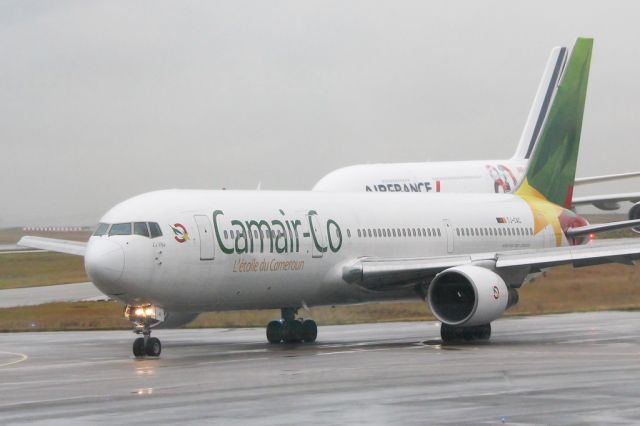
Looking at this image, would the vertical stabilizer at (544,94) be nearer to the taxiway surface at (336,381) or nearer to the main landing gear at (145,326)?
the taxiway surface at (336,381)

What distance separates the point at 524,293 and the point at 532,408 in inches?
1210

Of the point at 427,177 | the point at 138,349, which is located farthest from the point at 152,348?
the point at 427,177

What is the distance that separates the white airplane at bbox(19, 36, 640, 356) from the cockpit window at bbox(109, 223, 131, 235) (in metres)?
0.03

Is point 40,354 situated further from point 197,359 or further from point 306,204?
point 306,204

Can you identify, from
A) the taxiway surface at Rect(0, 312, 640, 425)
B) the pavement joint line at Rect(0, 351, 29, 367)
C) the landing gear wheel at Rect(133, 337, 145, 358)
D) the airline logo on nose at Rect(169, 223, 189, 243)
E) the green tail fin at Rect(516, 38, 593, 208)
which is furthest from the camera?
the green tail fin at Rect(516, 38, 593, 208)

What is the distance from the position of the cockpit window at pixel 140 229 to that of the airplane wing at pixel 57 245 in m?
6.75

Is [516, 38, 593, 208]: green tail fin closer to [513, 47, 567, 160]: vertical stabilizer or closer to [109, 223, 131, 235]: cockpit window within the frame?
[109, 223, 131, 235]: cockpit window

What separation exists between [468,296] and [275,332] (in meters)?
5.03

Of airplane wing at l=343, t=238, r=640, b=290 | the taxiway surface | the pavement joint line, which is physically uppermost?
airplane wing at l=343, t=238, r=640, b=290

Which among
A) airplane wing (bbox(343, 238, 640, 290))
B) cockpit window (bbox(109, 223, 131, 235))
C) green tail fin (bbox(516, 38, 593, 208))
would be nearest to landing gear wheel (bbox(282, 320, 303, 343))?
airplane wing (bbox(343, 238, 640, 290))

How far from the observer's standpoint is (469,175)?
64062 mm

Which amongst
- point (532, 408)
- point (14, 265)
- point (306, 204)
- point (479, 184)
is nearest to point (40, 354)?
point (306, 204)

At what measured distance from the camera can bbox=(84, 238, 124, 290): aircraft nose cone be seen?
A: 27.1 m

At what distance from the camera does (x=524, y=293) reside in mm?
46750
